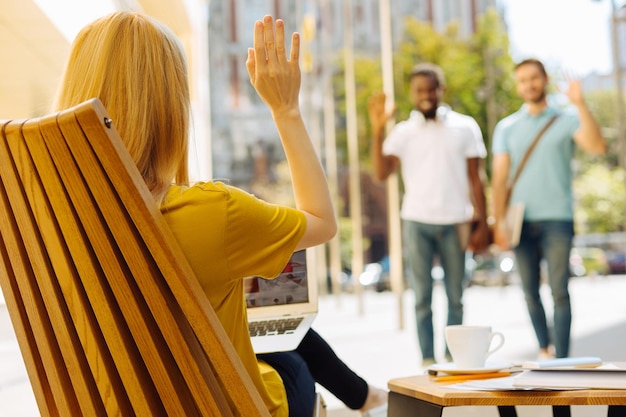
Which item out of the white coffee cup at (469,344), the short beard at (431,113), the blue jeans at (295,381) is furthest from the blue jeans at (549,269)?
the blue jeans at (295,381)

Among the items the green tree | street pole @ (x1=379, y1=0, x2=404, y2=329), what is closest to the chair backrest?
street pole @ (x1=379, y1=0, x2=404, y2=329)

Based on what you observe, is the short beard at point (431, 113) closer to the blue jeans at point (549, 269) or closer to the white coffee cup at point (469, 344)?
the blue jeans at point (549, 269)

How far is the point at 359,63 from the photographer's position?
30562mm

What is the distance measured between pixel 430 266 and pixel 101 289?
424 cm

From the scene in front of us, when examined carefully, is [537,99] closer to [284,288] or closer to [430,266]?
[430,266]

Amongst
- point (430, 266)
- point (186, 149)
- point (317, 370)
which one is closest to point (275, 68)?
point (186, 149)

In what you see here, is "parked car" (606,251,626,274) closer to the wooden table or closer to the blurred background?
the blurred background

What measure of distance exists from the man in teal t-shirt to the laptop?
2947 mm

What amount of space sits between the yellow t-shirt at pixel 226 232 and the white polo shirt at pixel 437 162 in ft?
12.6

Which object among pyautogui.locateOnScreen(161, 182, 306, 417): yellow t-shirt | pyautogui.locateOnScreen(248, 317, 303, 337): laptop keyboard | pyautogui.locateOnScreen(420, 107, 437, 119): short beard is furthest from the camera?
pyautogui.locateOnScreen(420, 107, 437, 119): short beard

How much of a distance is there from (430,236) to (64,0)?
8.48ft

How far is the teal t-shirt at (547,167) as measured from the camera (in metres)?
5.21

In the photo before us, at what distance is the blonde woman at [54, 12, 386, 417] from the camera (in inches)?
64.4

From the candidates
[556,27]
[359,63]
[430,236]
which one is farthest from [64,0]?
[556,27]
